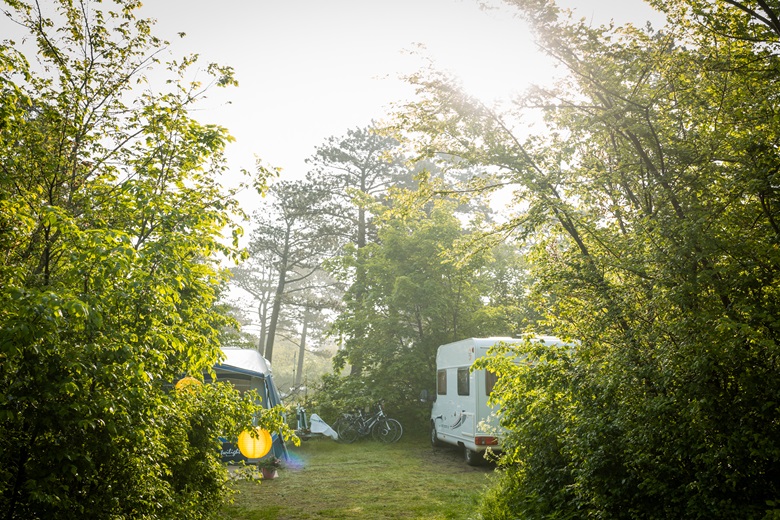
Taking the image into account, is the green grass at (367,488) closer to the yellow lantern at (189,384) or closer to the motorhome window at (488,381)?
the yellow lantern at (189,384)

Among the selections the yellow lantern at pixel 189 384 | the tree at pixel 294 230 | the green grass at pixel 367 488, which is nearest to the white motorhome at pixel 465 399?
the green grass at pixel 367 488

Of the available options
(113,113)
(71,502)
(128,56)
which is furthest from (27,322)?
(128,56)

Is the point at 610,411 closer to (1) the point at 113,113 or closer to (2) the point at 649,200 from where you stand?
(2) the point at 649,200

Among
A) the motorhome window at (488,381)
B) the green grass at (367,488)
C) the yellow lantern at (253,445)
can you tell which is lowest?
the green grass at (367,488)

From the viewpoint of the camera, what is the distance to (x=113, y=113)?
192 inches

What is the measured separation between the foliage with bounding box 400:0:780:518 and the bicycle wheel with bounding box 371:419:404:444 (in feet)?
31.6

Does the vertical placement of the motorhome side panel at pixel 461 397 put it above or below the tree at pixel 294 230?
below

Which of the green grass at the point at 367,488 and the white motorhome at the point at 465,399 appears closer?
the green grass at the point at 367,488

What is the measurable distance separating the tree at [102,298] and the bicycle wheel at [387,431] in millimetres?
10732

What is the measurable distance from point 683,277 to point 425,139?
13.6 feet

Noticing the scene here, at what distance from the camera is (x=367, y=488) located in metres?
9.46

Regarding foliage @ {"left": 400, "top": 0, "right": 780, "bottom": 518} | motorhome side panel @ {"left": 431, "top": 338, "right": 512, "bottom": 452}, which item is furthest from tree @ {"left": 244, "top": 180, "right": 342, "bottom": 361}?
foliage @ {"left": 400, "top": 0, "right": 780, "bottom": 518}

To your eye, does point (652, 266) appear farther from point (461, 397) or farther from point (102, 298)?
point (461, 397)

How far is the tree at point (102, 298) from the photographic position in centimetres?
308
